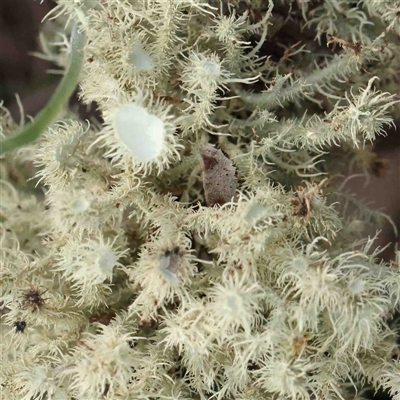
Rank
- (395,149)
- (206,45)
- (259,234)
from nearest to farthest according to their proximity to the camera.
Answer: (259,234) → (206,45) → (395,149)

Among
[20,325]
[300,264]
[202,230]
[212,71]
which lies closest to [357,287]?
[300,264]

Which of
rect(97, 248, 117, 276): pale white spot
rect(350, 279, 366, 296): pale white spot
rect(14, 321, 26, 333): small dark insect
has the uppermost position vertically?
rect(97, 248, 117, 276): pale white spot

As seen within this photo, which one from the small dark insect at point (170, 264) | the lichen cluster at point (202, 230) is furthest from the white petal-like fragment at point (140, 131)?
the small dark insect at point (170, 264)

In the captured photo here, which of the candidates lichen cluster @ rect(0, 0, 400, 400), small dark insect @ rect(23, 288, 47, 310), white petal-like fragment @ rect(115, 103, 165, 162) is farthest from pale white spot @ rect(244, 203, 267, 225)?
small dark insect @ rect(23, 288, 47, 310)

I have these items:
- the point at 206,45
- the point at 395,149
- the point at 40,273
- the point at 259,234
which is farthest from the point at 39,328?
the point at 395,149

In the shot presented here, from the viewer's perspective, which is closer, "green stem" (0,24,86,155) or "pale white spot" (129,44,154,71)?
"pale white spot" (129,44,154,71)

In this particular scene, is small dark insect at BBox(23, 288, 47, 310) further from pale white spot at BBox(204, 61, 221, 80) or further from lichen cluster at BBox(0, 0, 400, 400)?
pale white spot at BBox(204, 61, 221, 80)

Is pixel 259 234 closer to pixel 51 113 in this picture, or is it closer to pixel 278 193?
pixel 278 193
